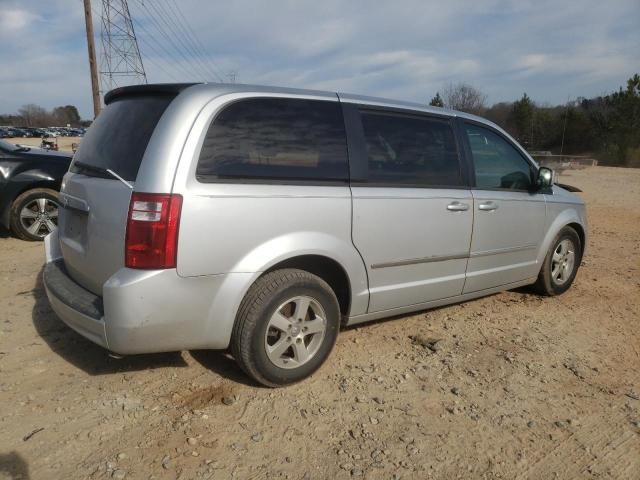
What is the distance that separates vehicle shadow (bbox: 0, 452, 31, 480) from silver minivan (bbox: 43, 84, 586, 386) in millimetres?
634

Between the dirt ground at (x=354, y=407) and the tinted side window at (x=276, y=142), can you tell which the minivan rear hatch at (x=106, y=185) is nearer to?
the tinted side window at (x=276, y=142)

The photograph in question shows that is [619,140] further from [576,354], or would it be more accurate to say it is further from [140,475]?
[140,475]

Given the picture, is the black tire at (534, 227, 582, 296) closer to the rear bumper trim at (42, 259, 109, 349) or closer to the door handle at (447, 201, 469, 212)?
the door handle at (447, 201, 469, 212)

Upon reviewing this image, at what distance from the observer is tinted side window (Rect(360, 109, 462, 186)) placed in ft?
11.2

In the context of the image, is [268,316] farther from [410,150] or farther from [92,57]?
[92,57]

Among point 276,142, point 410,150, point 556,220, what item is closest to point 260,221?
point 276,142

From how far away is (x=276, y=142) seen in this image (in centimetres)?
297

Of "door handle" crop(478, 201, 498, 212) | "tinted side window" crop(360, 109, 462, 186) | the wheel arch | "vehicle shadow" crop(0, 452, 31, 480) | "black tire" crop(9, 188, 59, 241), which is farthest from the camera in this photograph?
"black tire" crop(9, 188, 59, 241)

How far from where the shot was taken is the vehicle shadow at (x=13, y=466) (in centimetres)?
227

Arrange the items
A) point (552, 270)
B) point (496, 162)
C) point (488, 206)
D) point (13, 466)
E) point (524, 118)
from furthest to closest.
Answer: point (524, 118), point (552, 270), point (496, 162), point (488, 206), point (13, 466)

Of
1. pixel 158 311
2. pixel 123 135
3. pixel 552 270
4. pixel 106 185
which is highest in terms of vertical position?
pixel 123 135

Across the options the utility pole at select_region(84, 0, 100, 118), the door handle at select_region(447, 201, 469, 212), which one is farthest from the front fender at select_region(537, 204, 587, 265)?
the utility pole at select_region(84, 0, 100, 118)

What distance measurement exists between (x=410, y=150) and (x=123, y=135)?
1950mm

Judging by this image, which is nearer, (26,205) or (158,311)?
(158,311)
